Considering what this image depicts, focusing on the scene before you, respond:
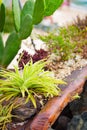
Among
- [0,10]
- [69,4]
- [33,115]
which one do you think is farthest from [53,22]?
[33,115]

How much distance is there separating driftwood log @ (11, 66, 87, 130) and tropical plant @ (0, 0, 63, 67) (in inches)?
13.9

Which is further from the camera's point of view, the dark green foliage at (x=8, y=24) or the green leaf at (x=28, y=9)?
the dark green foliage at (x=8, y=24)

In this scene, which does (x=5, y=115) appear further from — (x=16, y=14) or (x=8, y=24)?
(x=8, y=24)

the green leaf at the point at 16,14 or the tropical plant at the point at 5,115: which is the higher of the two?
the green leaf at the point at 16,14

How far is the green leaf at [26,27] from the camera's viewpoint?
1948mm

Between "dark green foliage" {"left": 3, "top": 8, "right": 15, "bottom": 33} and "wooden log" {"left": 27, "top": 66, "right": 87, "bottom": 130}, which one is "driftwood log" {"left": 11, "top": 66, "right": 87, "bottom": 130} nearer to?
"wooden log" {"left": 27, "top": 66, "right": 87, "bottom": 130}

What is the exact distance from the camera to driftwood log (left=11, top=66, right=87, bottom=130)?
5.65ft

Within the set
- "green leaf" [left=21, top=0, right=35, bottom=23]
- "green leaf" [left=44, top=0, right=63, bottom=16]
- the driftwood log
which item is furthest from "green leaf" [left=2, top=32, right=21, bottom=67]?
the driftwood log

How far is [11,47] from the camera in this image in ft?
6.98

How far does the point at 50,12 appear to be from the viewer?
2.15 metres

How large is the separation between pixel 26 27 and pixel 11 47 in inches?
7.9

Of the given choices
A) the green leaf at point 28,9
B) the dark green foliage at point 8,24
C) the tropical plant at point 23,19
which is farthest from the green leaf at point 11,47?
the dark green foliage at point 8,24

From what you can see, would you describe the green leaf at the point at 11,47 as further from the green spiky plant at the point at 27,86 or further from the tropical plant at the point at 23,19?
the green spiky plant at the point at 27,86

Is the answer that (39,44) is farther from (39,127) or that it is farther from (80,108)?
(39,127)
